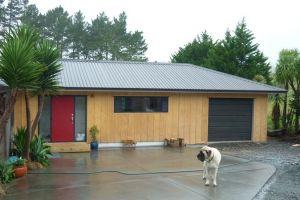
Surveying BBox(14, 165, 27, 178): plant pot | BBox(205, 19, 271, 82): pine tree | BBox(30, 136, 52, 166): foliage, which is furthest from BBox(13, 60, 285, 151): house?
BBox(205, 19, 271, 82): pine tree

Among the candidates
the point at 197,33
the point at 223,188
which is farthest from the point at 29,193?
the point at 197,33

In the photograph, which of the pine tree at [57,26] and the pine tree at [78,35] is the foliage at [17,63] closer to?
the pine tree at [57,26]

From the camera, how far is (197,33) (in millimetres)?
42906

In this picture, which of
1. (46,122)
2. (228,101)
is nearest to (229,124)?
(228,101)

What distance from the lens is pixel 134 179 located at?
10094 mm

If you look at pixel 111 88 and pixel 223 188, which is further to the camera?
pixel 111 88

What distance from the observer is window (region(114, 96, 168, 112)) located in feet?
52.1

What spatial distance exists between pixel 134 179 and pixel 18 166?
298 cm

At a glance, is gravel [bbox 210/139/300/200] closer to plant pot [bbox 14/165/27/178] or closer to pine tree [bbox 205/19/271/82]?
plant pot [bbox 14/165/27/178]

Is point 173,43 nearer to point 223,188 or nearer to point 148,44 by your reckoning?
point 148,44

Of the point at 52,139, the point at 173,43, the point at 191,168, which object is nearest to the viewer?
the point at 191,168

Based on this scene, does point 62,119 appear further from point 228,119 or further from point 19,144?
point 228,119

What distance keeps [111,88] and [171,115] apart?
302 cm

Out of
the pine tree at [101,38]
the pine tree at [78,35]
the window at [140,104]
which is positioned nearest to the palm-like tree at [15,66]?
the window at [140,104]
